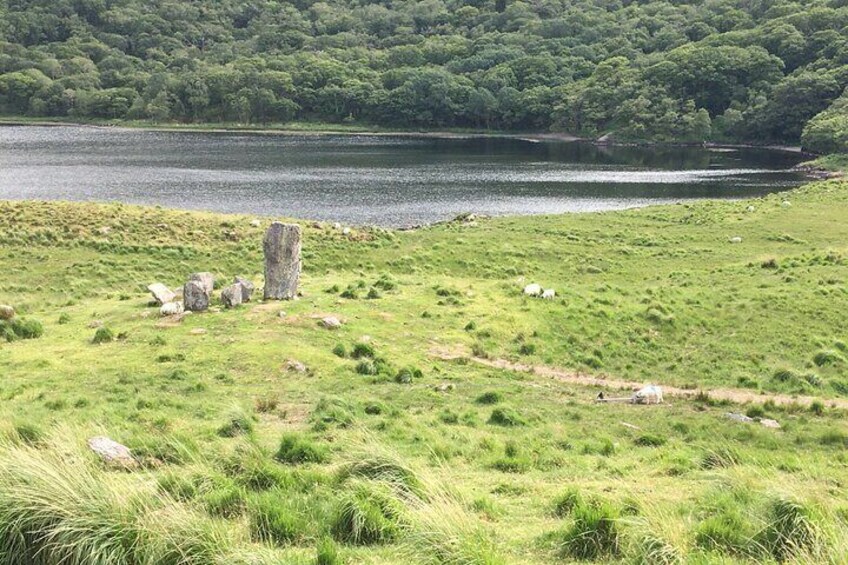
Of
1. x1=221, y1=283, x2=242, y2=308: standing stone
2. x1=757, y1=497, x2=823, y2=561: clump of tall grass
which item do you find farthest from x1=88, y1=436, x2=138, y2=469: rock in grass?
x1=221, y1=283, x2=242, y2=308: standing stone

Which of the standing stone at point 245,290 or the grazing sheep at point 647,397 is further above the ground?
the standing stone at point 245,290

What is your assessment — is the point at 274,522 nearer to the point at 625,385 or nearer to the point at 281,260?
the point at 625,385

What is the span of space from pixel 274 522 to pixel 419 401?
A: 11570mm

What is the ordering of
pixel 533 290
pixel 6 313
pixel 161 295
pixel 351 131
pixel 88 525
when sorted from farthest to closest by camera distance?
pixel 351 131 → pixel 533 290 → pixel 161 295 → pixel 6 313 → pixel 88 525

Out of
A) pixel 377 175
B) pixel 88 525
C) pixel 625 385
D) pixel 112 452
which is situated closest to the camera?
pixel 88 525

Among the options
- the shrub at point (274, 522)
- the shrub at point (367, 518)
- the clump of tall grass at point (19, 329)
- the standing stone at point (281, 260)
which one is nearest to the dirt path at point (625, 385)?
the standing stone at point (281, 260)

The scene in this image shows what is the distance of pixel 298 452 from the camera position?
13914mm

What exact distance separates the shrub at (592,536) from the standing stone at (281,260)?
2163cm

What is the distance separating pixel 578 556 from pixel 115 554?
16.7ft

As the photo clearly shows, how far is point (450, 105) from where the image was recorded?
192 m

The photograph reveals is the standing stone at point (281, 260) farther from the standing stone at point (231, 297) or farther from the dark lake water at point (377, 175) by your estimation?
the dark lake water at point (377, 175)

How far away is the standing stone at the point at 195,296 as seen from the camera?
27844 mm

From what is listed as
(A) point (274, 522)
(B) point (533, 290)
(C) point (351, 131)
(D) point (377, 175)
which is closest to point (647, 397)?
(B) point (533, 290)

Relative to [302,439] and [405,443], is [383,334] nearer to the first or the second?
[405,443]
